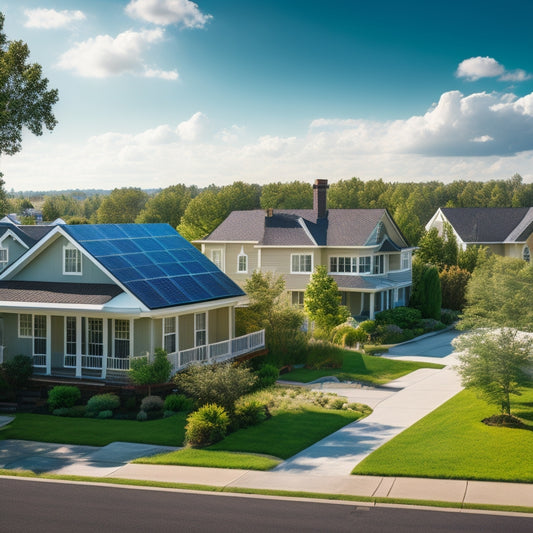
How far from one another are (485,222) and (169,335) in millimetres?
53860

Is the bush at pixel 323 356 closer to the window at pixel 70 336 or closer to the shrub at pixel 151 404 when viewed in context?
the shrub at pixel 151 404

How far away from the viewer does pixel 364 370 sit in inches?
1341

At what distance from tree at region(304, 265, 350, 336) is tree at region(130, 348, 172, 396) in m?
15.7

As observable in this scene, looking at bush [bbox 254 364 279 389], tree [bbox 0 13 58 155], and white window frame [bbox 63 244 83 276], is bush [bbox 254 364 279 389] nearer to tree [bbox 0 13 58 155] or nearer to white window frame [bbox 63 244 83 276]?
white window frame [bbox 63 244 83 276]

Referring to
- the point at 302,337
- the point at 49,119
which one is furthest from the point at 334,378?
the point at 49,119

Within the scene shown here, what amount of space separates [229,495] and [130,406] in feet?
33.0

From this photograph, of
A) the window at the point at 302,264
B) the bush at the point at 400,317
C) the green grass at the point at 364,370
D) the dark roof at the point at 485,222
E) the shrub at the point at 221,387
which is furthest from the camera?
the dark roof at the point at 485,222

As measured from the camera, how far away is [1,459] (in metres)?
19.9

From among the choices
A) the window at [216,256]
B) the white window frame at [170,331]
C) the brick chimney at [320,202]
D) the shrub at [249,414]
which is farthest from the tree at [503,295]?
the window at [216,256]

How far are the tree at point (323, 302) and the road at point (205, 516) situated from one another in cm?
2490

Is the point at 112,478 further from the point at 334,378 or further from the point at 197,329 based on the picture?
the point at 334,378

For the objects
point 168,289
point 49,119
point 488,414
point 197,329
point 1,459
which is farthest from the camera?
point 49,119

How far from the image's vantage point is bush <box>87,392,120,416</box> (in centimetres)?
2488

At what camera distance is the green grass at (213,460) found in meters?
18.5
